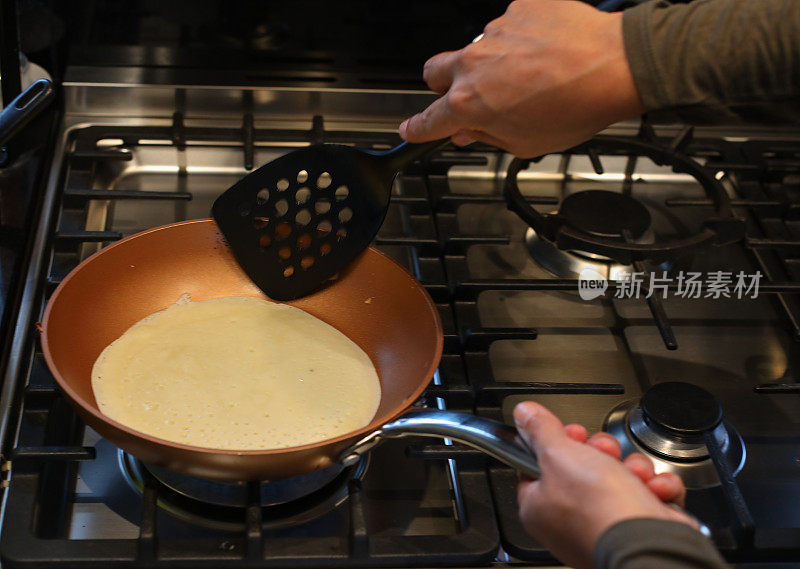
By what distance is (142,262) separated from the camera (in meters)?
0.87

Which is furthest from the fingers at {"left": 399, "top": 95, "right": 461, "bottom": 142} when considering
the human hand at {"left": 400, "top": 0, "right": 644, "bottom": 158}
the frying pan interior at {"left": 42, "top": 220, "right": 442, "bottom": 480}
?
the frying pan interior at {"left": 42, "top": 220, "right": 442, "bottom": 480}

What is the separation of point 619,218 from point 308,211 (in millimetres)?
346

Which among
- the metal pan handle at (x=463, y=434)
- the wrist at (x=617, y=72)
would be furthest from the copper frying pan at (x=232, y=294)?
the wrist at (x=617, y=72)

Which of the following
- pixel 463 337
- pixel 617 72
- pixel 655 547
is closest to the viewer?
pixel 655 547

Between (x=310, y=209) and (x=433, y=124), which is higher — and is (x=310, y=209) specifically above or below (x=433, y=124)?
below

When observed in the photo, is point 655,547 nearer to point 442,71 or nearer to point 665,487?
point 665,487

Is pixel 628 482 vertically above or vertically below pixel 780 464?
above

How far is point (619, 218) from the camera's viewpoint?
974 millimetres

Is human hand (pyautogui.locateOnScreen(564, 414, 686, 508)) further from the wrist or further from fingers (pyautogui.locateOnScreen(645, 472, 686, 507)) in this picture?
the wrist

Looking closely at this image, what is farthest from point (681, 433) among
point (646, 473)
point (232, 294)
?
point (232, 294)

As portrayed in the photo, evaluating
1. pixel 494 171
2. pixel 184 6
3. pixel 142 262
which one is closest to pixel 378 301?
pixel 142 262

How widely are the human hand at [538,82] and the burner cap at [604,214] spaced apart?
0.20 metres

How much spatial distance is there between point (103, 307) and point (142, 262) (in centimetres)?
6

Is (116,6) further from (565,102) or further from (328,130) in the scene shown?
(565,102)
